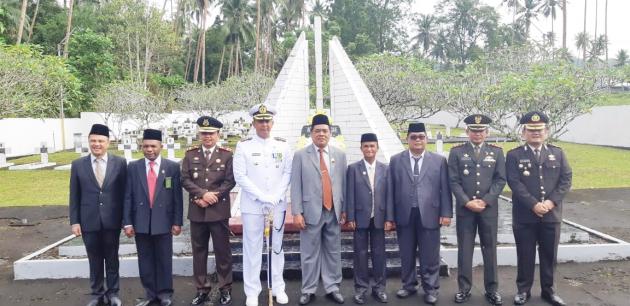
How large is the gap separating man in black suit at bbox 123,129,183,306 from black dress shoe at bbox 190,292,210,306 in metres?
0.21

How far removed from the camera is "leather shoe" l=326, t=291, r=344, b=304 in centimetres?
403

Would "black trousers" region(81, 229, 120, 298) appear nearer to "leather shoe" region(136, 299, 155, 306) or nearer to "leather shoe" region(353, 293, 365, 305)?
"leather shoe" region(136, 299, 155, 306)

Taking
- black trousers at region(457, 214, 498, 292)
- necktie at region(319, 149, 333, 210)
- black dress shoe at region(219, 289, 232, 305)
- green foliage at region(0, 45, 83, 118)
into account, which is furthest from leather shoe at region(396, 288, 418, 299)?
green foliage at region(0, 45, 83, 118)

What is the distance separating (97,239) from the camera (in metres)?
4.02

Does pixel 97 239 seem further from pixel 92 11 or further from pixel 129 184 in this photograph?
pixel 92 11

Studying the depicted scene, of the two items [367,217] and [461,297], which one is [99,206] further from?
[461,297]

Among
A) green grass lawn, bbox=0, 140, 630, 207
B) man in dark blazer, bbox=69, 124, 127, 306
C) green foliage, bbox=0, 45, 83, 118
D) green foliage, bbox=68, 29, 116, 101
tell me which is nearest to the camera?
man in dark blazer, bbox=69, 124, 127, 306

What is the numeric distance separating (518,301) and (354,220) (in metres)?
1.55

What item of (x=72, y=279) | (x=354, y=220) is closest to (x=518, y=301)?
(x=354, y=220)

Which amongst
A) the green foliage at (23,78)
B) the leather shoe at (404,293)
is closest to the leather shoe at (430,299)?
the leather shoe at (404,293)

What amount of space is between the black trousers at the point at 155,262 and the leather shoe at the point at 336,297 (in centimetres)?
141

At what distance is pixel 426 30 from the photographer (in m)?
48.9

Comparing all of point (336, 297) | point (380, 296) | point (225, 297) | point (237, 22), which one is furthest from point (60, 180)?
point (237, 22)

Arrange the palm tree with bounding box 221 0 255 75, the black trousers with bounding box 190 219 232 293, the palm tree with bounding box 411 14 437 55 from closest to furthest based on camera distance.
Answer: the black trousers with bounding box 190 219 232 293, the palm tree with bounding box 221 0 255 75, the palm tree with bounding box 411 14 437 55
